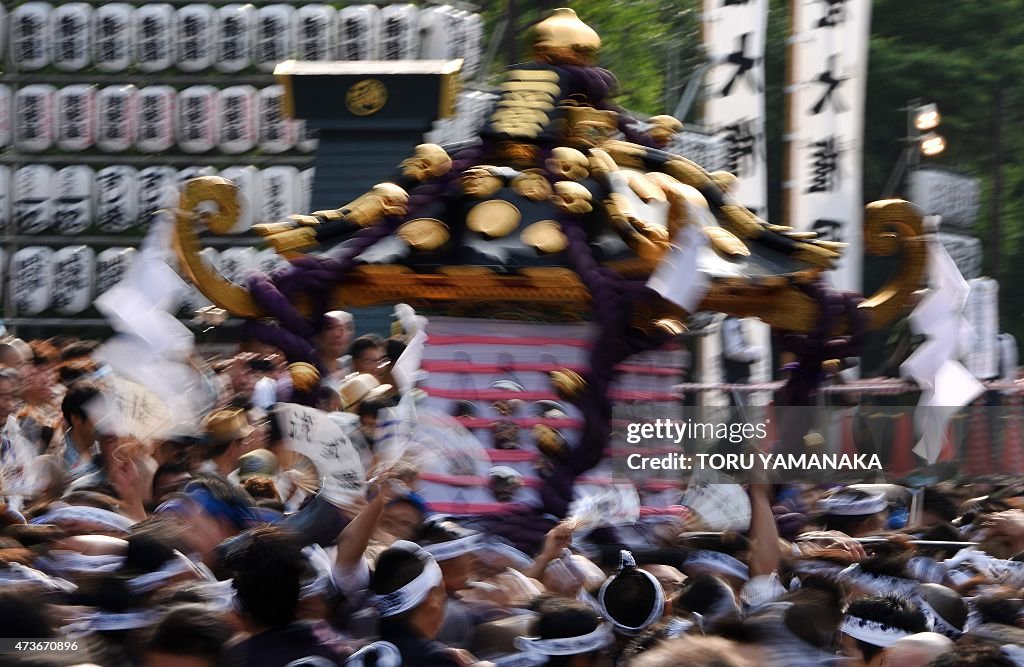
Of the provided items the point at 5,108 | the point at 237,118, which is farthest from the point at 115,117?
the point at 237,118

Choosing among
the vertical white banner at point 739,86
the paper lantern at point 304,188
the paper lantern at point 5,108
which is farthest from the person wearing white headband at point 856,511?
the paper lantern at point 5,108

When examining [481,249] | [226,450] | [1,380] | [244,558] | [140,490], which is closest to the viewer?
[244,558]

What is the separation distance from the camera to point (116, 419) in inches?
A: 201

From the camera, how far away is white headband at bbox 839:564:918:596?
4.18m

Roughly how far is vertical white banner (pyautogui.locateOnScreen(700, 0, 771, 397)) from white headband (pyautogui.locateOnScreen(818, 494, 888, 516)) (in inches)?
293

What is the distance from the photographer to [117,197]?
43.7ft

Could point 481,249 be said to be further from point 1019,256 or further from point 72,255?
point 1019,256

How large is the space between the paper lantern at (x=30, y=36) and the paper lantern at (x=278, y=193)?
2.03m

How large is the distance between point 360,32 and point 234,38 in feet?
3.41

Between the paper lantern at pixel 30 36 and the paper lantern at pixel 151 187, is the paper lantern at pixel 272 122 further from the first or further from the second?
the paper lantern at pixel 30 36

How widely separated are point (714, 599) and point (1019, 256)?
2062 cm

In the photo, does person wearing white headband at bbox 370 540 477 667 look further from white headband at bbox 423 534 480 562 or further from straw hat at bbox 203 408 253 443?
straw hat at bbox 203 408 253 443

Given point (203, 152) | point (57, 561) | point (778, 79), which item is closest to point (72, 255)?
point (203, 152)

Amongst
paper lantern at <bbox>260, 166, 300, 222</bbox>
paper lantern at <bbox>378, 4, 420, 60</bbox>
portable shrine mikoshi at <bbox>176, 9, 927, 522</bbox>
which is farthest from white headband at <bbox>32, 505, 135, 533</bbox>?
paper lantern at <bbox>378, 4, 420, 60</bbox>
